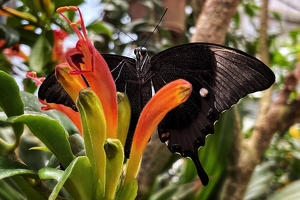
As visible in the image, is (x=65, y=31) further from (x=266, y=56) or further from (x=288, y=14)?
(x=288, y=14)

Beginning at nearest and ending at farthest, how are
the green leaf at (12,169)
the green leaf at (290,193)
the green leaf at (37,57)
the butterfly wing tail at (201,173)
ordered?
1. the green leaf at (12,169)
2. the butterfly wing tail at (201,173)
3. the green leaf at (37,57)
4. the green leaf at (290,193)

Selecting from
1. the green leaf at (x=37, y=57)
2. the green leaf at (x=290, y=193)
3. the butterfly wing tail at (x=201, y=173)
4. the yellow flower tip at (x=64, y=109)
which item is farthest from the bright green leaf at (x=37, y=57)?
the green leaf at (x=290, y=193)

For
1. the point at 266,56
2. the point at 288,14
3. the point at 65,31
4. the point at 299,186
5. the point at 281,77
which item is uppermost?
the point at 65,31

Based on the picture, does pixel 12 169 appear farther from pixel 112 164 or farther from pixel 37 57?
pixel 37 57

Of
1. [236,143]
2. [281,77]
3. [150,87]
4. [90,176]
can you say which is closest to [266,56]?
→ [236,143]

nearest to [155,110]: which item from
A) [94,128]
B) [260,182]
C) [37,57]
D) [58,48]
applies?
[94,128]

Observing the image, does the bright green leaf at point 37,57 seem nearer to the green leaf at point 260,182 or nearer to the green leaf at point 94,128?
the green leaf at point 94,128
